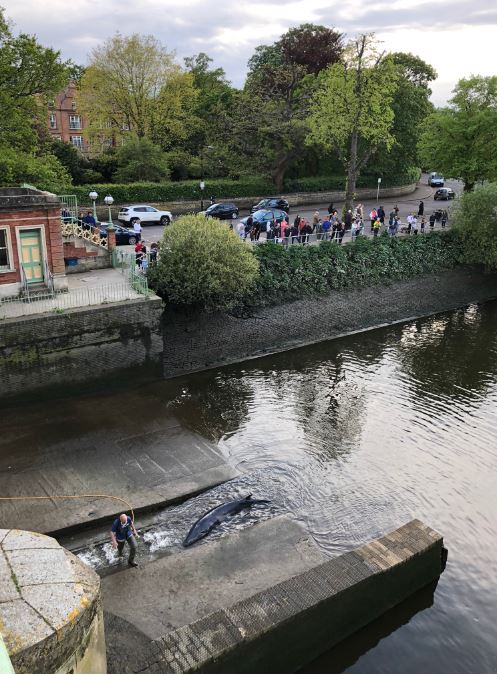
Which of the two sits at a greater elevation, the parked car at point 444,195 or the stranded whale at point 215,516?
the parked car at point 444,195

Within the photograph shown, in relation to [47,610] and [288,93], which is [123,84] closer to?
[288,93]

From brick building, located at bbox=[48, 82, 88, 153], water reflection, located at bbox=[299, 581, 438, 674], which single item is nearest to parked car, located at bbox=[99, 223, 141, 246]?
water reflection, located at bbox=[299, 581, 438, 674]

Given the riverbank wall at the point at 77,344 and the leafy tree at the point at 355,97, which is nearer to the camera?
the riverbank wall at the point at 77,344

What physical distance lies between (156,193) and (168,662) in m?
35.7

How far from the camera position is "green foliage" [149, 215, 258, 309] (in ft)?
66.2

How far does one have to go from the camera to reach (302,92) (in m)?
45.7

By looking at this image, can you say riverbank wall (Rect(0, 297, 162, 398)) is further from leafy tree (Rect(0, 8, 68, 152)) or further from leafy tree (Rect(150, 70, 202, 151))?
leafy tree (Rect(150, 70, 202, 151))

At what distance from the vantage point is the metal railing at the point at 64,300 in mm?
18125

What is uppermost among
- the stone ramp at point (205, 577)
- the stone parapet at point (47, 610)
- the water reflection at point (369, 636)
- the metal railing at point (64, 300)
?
the metal railing at point (64, 300)

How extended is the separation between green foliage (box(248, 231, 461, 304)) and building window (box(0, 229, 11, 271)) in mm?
8859

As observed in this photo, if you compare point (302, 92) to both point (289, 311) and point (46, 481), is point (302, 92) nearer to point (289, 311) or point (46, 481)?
point (289, 311)

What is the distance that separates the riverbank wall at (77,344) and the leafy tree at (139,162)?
2530 centimetres

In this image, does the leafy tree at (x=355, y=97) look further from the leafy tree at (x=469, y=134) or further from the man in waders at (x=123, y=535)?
the man in waders at (x=123, y=535)

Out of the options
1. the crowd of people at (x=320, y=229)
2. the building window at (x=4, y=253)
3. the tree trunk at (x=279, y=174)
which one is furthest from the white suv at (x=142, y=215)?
the building window at (x=4, y=253)
